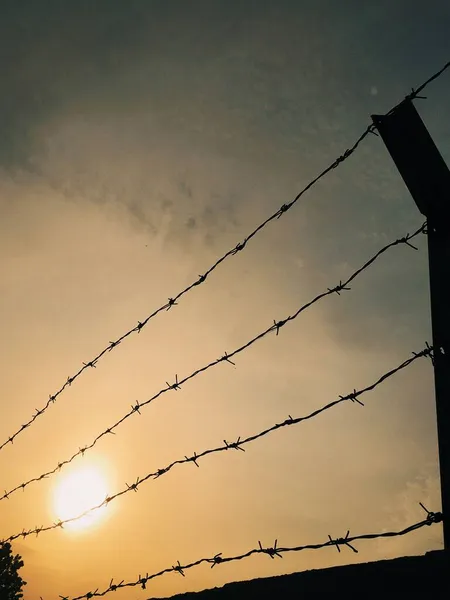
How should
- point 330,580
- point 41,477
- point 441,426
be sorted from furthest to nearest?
1. point 41,477
2. point 441,426
3. point 330,580

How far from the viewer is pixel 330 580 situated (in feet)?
5.02

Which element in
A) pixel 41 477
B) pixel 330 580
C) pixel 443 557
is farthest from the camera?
pixel 41 477

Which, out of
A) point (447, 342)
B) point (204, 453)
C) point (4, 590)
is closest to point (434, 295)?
point (447, 342)

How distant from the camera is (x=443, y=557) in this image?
1373 mm

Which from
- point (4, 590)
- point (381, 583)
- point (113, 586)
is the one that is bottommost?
point (381, 583)

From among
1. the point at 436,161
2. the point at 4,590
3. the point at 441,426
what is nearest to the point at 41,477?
the point at 441,426

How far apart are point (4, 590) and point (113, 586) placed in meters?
28.3

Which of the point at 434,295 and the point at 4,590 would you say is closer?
the point at 434,295

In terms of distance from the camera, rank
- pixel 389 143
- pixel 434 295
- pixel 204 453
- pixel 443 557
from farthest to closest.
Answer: pixel 204 453 → pixel 389 143 → pixel 434 295 → pixel 443 557

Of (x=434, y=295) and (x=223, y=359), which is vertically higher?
(x=223, y=359)

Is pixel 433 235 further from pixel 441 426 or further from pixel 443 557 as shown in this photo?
pixel 443 557

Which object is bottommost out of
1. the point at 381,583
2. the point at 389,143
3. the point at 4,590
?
the point at 381,583

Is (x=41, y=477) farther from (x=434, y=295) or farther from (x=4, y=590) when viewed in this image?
(x=4, y=590)

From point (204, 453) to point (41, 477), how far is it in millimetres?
1917
